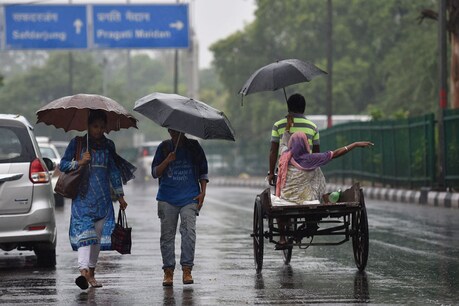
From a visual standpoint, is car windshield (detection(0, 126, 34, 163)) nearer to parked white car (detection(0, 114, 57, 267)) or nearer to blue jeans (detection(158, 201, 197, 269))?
parked white car (detection(0, 114, 57, 267))

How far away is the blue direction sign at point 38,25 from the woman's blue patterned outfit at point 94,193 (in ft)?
113

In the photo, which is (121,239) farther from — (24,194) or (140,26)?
(140,26)

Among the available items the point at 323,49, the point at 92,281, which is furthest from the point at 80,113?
the point at 323,49

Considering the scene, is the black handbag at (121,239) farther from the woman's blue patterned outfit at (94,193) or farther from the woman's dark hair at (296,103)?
the woman's dark hair at (296,103)

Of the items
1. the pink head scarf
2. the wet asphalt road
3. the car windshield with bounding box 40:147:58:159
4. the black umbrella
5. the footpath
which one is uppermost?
the black umbrella

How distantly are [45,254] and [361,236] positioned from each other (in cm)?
354

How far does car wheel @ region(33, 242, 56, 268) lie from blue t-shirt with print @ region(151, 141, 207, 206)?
244cm

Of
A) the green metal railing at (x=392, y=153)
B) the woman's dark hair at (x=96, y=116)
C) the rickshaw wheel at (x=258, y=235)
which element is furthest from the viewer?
the green metal railing at (x=392, y=153)

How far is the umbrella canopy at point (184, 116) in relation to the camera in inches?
406

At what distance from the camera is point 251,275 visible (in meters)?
11.5

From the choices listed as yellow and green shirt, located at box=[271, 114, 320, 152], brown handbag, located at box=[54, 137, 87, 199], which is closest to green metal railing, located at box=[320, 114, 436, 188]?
yellow and green shirt, located at box=[271, 114, 320, 152]

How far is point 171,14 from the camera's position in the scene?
147 feet

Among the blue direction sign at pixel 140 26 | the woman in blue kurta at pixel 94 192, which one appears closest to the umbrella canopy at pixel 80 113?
the woman in blue kurta at pixel 94 192

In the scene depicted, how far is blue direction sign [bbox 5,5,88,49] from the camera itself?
44562 mm
